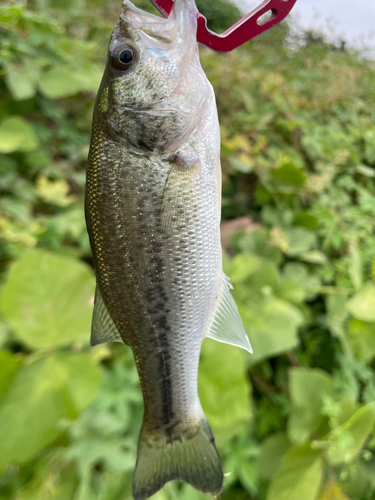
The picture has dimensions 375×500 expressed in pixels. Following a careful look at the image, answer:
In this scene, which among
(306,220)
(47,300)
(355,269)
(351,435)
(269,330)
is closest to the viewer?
(47,300)

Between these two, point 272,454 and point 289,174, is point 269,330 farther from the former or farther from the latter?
point 289,174

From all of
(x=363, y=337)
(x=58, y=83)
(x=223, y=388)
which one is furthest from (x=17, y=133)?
(x=363, y=337)

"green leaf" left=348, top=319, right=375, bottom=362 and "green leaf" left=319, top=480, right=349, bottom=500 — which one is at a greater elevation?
"green leaf" left=348, top=319, right=375, bottom=362

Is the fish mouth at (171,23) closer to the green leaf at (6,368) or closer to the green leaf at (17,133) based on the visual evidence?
the green leaf at (6,368)

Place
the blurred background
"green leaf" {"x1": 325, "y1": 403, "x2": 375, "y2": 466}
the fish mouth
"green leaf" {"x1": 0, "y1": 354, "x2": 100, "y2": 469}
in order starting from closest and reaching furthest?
the fish mouth
"green leaf" {"x1": 0, "y1": 354, "x2": 100, "y2": 469}
the blurred background
"green leaf" {"x1": 325, "y1": 403, "x2": 375, "y2": 466}

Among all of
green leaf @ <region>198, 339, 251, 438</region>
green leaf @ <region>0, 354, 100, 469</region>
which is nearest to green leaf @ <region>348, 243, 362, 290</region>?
green leaf @ <region>198, 339, 251, 438</region>

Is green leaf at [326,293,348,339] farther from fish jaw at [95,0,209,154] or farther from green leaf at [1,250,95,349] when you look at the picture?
fish jaw at [95,0,209,154]

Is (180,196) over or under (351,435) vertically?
over

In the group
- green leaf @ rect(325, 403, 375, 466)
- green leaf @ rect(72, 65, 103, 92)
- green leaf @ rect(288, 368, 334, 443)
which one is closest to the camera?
green leaf @ rect(325, 403, 375, 466)
